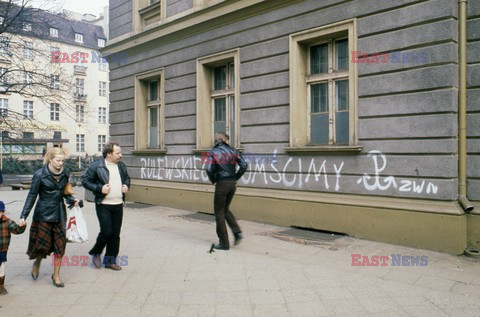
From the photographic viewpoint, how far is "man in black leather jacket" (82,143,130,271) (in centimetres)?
505

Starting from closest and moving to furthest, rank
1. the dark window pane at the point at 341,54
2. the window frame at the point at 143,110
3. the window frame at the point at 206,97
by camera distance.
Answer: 1. the dark window pane at the point at 341,54
2. the window frame at the point at 206,97
3. the window frame at the point at 143,110

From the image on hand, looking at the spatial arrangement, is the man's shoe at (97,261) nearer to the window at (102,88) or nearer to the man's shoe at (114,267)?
the man's shoe at (114,267)

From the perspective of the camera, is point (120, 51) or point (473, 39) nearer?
point (473, 39)

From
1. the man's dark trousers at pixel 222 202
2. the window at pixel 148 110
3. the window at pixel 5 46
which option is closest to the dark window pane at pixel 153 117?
the window at pixel 148 110

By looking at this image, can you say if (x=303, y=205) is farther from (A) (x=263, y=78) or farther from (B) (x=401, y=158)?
(A) (x=263, y=78)

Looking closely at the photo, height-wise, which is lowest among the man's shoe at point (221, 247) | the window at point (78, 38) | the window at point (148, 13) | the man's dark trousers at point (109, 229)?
the man's shoe at point (221, 247)

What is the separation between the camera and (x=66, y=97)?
19047 millimetres

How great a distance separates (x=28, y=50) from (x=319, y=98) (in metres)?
14.1

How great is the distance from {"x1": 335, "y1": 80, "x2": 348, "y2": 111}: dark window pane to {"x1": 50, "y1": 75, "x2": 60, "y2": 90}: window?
553 inches

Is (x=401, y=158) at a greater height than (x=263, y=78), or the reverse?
(x=263, y=78)

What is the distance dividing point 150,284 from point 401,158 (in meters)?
4.41

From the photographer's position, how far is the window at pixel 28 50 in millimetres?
16219

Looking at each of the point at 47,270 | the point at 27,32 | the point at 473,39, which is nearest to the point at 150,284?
the point at 47,270

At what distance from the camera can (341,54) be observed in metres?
7.58
